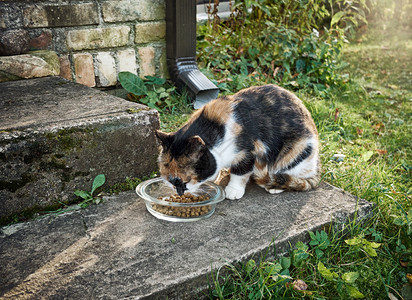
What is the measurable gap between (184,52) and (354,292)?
2717 millimetres

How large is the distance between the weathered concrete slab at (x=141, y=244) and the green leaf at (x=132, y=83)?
1.37 m

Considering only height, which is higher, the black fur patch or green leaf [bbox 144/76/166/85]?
green leaf [bbox 144/76/166/85]

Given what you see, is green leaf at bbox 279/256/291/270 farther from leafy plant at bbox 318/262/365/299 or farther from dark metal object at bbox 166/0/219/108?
dark metal object at bbox 166/0/219/108

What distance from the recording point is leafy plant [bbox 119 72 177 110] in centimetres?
351

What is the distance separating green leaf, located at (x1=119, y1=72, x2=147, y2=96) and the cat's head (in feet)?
4.91

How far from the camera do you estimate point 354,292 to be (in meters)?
1.88

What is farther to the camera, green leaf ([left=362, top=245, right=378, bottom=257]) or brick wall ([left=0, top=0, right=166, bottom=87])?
brick wall ([left=0, top=0, right=166, bottom=87])

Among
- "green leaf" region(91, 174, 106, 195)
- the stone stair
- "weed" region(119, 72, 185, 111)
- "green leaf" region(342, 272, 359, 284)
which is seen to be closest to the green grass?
"green leaf" region(342, 272, 359, 284)

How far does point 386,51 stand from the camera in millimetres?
7387

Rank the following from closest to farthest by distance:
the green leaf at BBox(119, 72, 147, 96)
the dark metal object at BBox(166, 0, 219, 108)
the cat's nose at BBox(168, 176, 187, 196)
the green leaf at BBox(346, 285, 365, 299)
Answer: the green leaf at BBox(346, 285, 365, 299), the cat's nose at BBox(168, 176, 187, 196), the green leaf at BBox(119, 72, 147, 96), the dark metal object at BBox(166, 0, 219, 108)

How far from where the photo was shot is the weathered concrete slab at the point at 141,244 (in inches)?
67.6

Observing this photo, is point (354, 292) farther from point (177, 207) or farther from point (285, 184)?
point (177, 207)

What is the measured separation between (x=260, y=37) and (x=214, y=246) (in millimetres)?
3620

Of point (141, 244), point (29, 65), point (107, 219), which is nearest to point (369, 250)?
point (141, 244)
